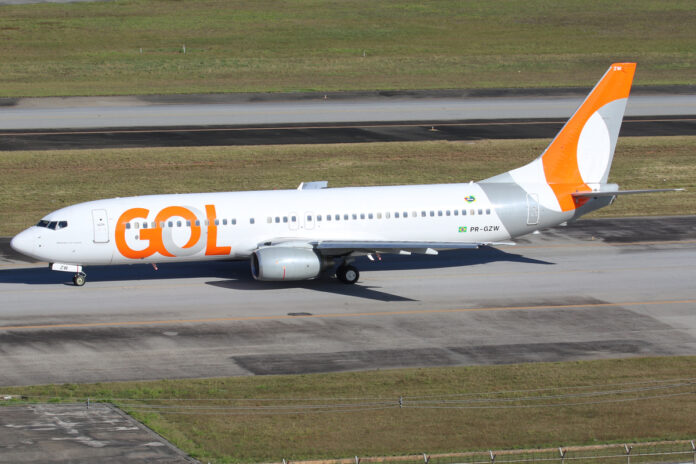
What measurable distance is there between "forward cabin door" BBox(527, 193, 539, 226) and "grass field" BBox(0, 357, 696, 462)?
12.6 m

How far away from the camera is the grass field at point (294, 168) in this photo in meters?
62.3

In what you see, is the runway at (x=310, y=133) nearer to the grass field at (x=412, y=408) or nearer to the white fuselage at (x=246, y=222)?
the white fuselage at (x=246, y=222)

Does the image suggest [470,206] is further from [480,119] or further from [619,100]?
[480,119]

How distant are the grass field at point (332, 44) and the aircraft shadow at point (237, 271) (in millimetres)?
46262

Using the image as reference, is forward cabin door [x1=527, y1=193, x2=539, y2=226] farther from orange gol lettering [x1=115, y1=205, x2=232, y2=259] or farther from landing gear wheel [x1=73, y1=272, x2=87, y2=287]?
landing gear wheel [x1=73, y1=272, x2=87, y2=287]

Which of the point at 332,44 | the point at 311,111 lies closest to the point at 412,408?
the point at 311,111

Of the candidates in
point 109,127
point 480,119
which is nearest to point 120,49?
point 109,127

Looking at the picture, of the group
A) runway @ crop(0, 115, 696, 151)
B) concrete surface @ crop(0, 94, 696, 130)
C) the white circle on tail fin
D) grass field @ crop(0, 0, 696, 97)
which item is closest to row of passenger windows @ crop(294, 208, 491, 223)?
the white circle on tail fin

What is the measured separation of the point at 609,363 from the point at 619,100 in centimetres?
1700

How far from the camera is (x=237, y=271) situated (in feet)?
162

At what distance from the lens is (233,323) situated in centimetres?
4138

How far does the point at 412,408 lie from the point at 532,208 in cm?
1840

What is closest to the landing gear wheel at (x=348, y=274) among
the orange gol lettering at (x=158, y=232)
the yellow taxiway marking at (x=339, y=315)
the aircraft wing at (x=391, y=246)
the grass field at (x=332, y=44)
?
the aircraft wing at (x=391, y=246)

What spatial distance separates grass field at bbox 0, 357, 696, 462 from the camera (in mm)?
29172
